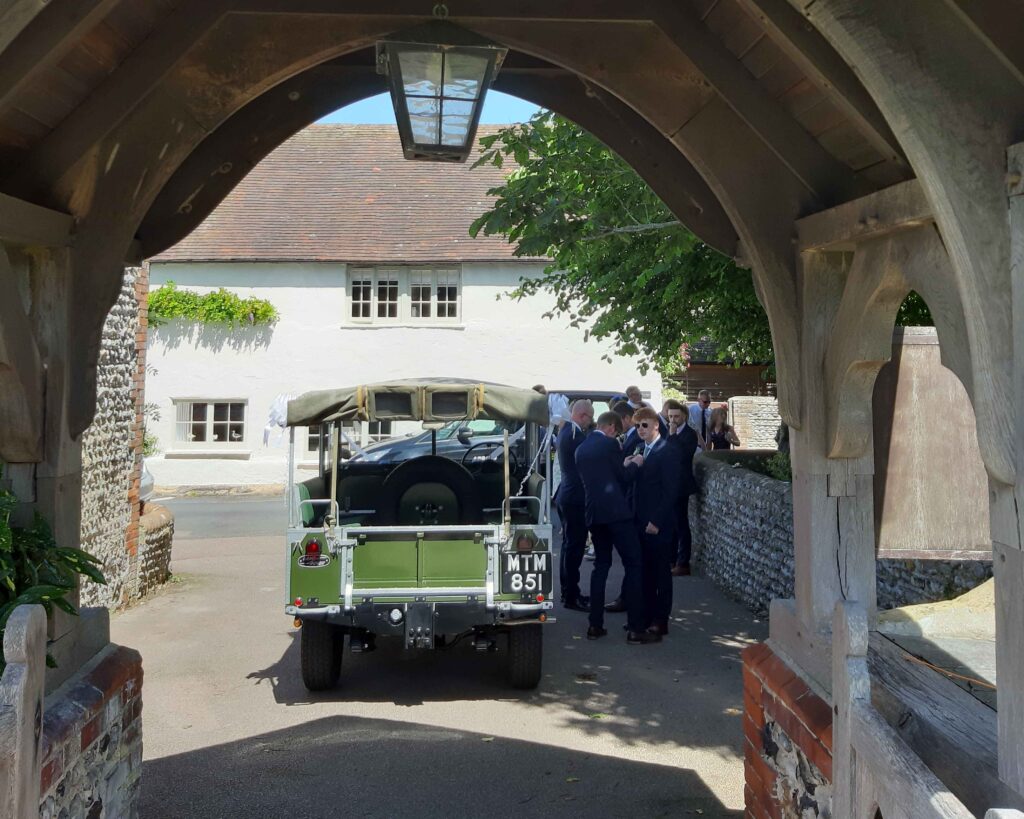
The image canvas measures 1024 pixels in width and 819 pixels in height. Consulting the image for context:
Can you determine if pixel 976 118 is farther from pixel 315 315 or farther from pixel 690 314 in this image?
pixel 315 315

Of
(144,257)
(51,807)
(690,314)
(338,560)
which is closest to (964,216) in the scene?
(51,807)

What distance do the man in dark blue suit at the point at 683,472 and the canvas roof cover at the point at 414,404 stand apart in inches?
135

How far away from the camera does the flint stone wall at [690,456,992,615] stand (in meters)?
7.50

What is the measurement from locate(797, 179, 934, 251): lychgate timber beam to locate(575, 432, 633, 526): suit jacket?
16.7 feet

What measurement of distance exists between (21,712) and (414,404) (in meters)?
5.42

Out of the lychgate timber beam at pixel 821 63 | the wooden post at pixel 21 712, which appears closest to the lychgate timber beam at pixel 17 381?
the wooden post at pixel 21 712

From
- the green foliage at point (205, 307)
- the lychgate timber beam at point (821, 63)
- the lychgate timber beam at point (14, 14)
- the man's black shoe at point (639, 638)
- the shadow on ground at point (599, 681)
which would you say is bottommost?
the shadow on ground at point (599, 681)

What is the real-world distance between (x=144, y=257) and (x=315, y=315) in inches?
718

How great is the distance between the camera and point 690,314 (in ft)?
40.5

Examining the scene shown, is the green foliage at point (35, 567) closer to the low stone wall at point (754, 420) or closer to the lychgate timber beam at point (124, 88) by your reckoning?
the lychgate timber beam at point (124, 88)

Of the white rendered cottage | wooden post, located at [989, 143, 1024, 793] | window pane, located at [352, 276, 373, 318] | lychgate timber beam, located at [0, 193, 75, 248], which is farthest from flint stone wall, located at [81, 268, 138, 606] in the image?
window pane, located at [352, 276, 373, 318]

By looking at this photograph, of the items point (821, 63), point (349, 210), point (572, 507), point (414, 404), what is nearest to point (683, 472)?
point (572, 507)

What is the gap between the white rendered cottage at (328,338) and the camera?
22.6m

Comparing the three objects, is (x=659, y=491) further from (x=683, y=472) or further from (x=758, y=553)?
(x=683, y=472)
